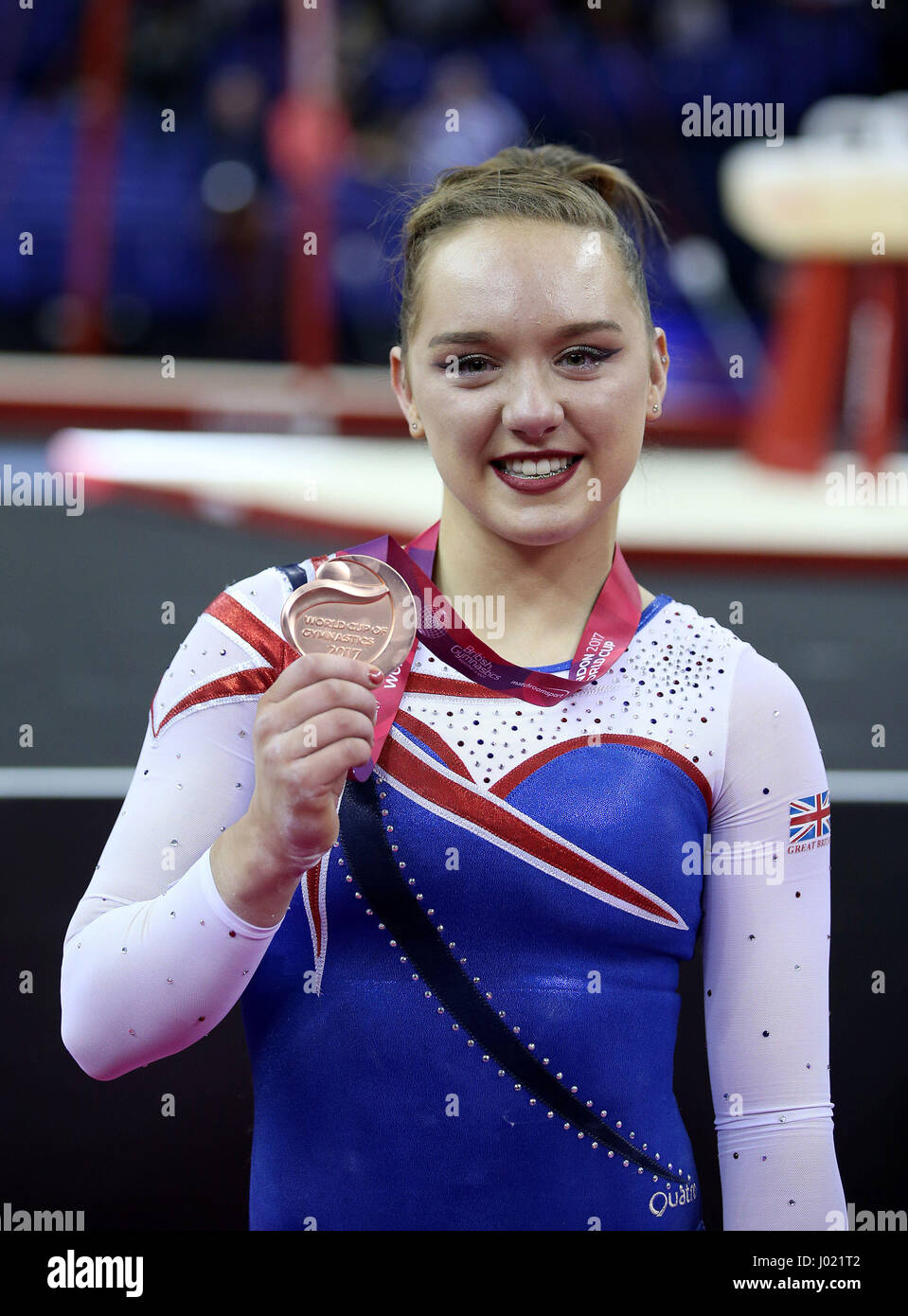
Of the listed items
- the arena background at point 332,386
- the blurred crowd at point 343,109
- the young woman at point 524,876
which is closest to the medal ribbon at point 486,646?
the young woman at point 524,876

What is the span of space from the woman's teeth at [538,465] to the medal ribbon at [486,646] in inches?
5.1

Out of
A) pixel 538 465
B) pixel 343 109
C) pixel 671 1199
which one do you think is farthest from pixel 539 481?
pixel 343 109

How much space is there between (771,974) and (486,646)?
13.8 inches

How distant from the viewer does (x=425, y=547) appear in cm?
129

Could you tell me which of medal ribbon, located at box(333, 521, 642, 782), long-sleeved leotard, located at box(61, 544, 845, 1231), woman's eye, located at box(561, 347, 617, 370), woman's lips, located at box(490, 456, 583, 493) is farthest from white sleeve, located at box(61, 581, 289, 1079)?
woman's eye, located at box(561, 347, 617, 370)

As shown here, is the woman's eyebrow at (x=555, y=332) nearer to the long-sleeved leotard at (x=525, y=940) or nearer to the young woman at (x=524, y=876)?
the young woman at (x=524, y=876)

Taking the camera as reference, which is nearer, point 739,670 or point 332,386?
point 739,670

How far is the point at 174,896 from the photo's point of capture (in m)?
1.06

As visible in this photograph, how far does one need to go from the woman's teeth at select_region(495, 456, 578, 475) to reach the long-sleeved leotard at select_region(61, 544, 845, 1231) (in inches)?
6.5

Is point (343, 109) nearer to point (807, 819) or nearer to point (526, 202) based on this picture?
point (526, 202)

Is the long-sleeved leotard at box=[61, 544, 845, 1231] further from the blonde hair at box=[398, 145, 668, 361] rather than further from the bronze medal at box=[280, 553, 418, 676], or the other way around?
the blonde hair at box=[398, 145, 668, 361]

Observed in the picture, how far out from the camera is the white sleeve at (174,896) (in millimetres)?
1060

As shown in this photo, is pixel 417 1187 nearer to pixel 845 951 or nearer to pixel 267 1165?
pixel 267 1165
